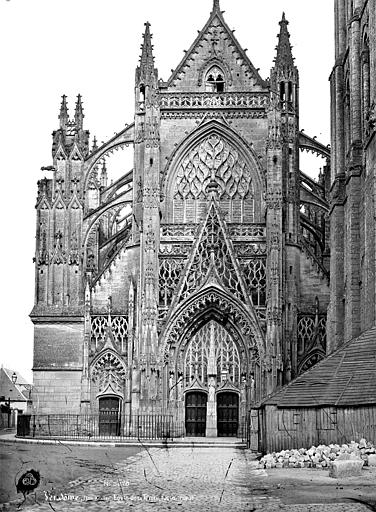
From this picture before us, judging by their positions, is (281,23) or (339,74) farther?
(281,23)

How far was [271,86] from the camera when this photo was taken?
1956 inches

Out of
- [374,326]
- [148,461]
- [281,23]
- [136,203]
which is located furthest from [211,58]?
[148,461]

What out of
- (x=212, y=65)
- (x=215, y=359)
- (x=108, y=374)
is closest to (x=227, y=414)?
(x=215, y=359)

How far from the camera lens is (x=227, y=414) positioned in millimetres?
48312

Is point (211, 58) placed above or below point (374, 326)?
above

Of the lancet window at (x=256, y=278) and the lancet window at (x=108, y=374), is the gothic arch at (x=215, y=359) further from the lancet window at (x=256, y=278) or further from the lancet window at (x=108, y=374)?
the lancet window at (x=108, y=374)

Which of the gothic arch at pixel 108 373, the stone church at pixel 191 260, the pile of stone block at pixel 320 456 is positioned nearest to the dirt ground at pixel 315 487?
the pile of stone block at pixel 320 456

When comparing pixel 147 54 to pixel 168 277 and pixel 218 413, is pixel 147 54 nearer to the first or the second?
pixel 168 277

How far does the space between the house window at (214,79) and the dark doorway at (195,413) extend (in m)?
15.0

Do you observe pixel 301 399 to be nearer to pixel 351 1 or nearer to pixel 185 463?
pixel 185 463

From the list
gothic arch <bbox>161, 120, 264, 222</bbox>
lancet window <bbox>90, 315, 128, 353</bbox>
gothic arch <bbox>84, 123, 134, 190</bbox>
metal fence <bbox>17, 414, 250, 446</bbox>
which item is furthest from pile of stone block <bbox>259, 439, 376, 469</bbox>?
gothic arch <bbox>84, 123, 134, 190</bbox>

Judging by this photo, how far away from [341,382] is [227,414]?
65.4 ft

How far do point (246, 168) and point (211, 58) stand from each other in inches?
233

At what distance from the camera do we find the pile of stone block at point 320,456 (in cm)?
2373
